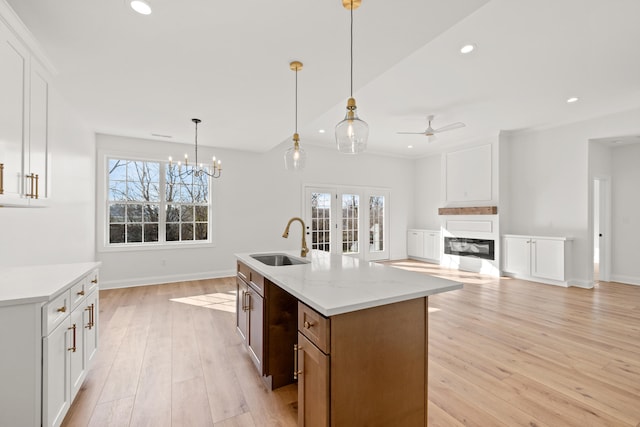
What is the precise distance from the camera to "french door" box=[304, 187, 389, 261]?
268 inches

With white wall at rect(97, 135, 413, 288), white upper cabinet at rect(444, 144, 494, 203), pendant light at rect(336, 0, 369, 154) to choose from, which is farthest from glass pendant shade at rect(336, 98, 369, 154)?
white upper cabinet at rect(444, 144, 494, 203)

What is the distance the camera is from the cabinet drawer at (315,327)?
129 centimetres

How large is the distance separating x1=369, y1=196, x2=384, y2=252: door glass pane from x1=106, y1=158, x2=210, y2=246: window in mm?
4069

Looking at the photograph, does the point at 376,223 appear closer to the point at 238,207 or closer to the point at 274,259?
the point at 238,207

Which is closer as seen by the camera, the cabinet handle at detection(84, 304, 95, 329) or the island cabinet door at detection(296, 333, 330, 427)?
the island cabinet door at detection(296, 333, 330, 427)

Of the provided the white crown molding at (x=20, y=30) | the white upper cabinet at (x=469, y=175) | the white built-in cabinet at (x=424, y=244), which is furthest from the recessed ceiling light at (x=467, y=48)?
the white built-in cabinet at (x=424, y=244)

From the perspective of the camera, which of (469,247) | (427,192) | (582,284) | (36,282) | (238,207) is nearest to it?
(36,282)

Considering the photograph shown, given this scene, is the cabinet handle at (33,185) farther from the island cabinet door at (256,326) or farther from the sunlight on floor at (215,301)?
the sunlight on floor at (215,301)

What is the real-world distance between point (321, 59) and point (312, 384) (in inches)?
96.6

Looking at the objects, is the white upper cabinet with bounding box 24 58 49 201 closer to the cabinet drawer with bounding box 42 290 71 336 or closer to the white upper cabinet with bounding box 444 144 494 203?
the cabinet drawer with bounding box 42 290 71 336

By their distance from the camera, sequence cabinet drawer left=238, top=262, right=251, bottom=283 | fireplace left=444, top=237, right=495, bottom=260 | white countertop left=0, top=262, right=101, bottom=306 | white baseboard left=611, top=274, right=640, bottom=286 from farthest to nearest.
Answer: fireplace left=444, top=237, right=495, bottom=260 → white baseboard left=611, top=274, right=640, bottom=286 → cabinet drawer left=238, top=262, right=251, bottom=283 → white countertop left=0, top=262, right=101, bottom=306

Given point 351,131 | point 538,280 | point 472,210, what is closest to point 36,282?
point 351,131

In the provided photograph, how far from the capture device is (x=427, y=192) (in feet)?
25.9

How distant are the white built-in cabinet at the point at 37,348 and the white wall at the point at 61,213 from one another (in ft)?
2.89
